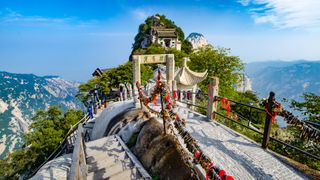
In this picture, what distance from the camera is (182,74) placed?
1772 cm

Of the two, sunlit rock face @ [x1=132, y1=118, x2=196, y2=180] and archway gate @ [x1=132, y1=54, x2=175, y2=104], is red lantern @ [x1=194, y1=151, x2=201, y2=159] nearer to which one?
sunlit rock face @ [x1=132, y1=118, x2=196, y2=180]

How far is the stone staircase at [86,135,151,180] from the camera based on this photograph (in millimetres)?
5517

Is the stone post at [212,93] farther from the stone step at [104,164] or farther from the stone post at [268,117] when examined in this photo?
the stone step at [104,164]

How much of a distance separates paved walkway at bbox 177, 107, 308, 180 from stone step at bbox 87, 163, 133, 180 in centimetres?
271

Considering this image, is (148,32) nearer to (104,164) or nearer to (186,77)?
(186,77)

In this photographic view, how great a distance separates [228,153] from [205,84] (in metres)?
22.0

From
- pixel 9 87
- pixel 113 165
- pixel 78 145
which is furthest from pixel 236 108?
pixel 9 87

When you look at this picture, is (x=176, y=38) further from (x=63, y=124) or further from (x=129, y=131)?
(x=129, y=131)

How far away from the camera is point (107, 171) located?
5699 millimetres

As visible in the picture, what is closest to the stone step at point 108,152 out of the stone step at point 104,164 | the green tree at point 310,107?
the stone step at point 104,164

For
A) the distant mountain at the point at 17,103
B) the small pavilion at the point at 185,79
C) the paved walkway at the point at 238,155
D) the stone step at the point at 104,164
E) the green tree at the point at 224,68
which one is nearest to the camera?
the paved walkway at the point at 238,155

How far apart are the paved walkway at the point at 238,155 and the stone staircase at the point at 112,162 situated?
2331 mm

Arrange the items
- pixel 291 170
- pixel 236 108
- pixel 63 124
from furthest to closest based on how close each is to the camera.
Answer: pixel 236 108
pixel 63 124
pixel 291 170

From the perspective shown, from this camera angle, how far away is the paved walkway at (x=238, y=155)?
511 centimetres
